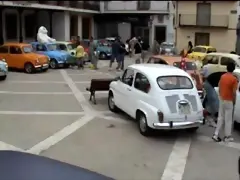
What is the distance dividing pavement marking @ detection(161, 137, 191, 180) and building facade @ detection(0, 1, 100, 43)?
72.0 ft

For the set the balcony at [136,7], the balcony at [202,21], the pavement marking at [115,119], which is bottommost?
the pavement marking at [115,119]

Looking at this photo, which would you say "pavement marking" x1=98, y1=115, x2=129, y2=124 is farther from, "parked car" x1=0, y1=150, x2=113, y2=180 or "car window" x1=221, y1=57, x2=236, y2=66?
"car window" x1=221, y1=57, x2=236, y2=66

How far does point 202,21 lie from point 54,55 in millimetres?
18481

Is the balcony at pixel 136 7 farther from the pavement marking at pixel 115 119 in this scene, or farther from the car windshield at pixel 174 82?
the car windshield at pixel 174 82

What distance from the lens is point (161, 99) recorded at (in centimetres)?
884

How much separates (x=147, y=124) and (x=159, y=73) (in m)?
1.37

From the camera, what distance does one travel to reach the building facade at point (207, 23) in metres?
34.8

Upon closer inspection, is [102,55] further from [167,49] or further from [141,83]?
[141,83]

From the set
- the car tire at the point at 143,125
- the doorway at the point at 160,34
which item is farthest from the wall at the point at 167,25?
the car tire at the point at 143,125

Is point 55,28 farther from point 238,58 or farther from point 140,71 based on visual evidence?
point 140,71

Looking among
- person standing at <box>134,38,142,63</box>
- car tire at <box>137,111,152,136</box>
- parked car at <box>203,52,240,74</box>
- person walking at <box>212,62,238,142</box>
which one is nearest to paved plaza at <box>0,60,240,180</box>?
car tire at <box>137,111,152,136</box>

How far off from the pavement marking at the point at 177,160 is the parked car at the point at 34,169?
3.51 meters

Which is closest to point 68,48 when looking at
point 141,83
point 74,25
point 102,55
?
point 102,55

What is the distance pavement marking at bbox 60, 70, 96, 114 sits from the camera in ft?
39.0
